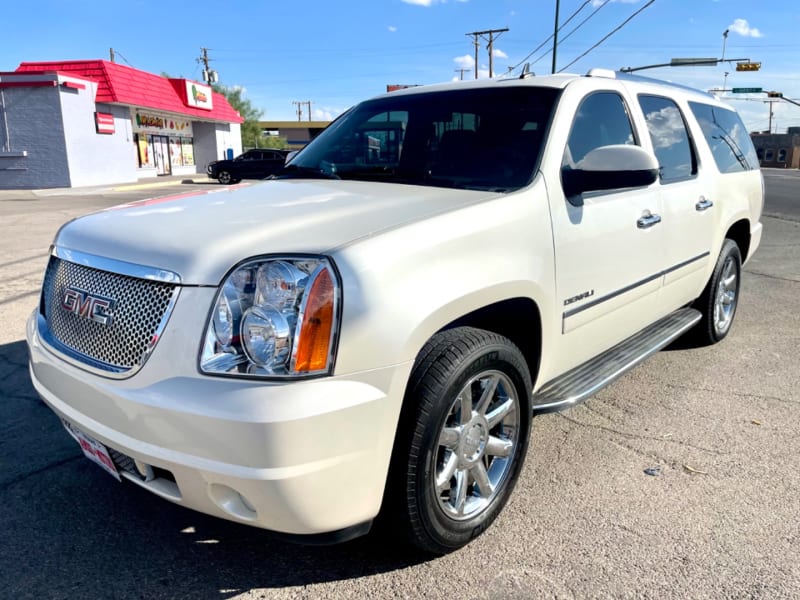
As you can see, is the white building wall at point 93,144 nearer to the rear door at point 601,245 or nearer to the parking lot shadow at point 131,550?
the parking lot shadow at point 131,550

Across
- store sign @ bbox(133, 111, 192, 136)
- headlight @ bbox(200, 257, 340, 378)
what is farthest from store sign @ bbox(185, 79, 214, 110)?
headlight @ bbox(200, 257, 340, 378)

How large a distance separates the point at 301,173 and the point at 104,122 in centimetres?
2663

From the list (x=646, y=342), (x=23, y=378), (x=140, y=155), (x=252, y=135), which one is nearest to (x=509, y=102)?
(x=646, y=342)

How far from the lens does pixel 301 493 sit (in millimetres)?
2014

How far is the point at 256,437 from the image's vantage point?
76.1 inches

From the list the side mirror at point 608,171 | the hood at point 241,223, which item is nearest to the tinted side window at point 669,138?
the side mirror at point 608,171

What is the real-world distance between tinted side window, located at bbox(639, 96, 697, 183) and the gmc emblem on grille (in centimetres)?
307

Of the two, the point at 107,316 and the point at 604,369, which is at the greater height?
the point at 107,316

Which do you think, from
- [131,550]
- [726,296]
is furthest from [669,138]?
[131,550]

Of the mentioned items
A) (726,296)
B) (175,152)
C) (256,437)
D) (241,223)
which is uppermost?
(175,152)

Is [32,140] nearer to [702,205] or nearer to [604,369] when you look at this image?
[702,205]

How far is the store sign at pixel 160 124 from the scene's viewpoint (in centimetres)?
3157

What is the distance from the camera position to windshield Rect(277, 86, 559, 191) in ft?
10.3

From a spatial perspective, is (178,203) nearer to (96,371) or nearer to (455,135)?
(96,371)
